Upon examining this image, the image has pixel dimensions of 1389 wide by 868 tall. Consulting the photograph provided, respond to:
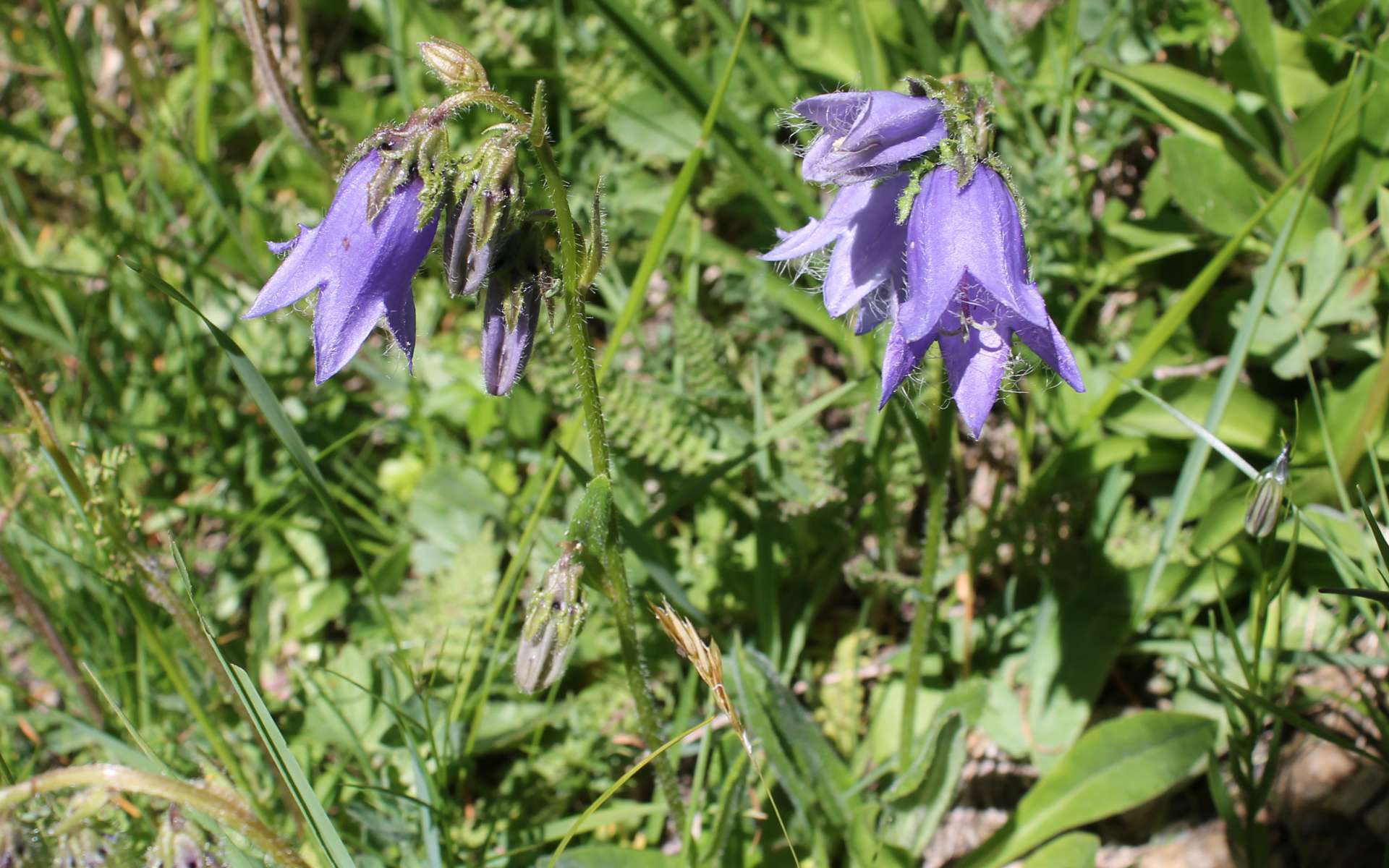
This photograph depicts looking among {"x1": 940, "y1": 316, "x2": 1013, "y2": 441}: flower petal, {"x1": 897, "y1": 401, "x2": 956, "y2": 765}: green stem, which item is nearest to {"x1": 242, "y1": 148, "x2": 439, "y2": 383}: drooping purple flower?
{"x1": 940, "y1": 316, "x2": 1013, "y2": 441}: flower petal

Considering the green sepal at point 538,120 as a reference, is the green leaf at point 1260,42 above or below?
below

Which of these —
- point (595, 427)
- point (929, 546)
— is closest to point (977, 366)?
point (929, 546)

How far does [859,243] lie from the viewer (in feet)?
→ 8.07

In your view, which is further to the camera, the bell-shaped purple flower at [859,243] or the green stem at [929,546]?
the green stem at [929,546]

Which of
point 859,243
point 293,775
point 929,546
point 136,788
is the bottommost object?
point 929,546

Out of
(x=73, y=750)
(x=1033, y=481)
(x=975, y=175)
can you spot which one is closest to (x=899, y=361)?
(x=975, y=175)

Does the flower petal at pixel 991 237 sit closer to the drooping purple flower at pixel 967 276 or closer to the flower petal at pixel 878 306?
the drooping purple flower at pixel 967 276

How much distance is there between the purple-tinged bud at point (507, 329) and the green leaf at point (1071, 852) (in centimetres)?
191

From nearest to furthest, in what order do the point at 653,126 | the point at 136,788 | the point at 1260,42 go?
the point at 136,788 → the point at 1260,42 → the point at 653,126

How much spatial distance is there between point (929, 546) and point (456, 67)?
168 cm

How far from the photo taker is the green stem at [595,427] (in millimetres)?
2207

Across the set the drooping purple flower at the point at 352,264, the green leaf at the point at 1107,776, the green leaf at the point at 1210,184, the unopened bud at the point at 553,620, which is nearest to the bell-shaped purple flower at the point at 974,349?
the unopened bud at the point at 553,620

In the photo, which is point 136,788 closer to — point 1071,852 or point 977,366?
point 977,366

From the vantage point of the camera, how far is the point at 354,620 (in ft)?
12.8
